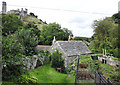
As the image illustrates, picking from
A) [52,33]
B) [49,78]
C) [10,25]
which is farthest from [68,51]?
[52,33]

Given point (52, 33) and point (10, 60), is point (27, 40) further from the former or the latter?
point (52, 33)

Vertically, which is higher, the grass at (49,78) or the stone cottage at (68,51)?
the stone cottage at (68,51)

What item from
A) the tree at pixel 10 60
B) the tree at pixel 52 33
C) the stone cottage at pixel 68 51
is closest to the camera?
the tree at pixel 10 60

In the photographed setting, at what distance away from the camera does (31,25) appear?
35.0ft

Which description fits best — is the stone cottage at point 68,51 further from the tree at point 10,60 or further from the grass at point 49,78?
the tree at point 10,60

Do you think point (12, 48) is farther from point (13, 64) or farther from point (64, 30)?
point (64, 30)

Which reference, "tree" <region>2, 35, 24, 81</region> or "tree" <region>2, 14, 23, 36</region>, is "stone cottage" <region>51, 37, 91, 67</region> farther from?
"tree" <region>2, 35, 24, 81</region>

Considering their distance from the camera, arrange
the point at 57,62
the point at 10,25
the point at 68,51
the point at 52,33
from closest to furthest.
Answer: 1. the point at 57,62
2. the point at 10,25
3. the point at 68,51
4. the point at 52,33

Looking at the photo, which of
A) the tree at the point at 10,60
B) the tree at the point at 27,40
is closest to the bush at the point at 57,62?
the tree at the point at 27,40

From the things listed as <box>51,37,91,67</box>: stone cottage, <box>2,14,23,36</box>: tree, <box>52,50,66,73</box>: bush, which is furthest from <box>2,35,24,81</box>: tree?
<box>51,37,91,67</box>: stone cottage

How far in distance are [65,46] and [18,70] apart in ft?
24.9

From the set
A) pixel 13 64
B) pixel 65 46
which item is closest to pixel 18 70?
pixel 13 64

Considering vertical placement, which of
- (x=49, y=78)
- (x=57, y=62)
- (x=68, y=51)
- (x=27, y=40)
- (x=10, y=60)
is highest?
(x=27, y=40)

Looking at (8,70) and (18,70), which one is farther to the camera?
(18,70)
